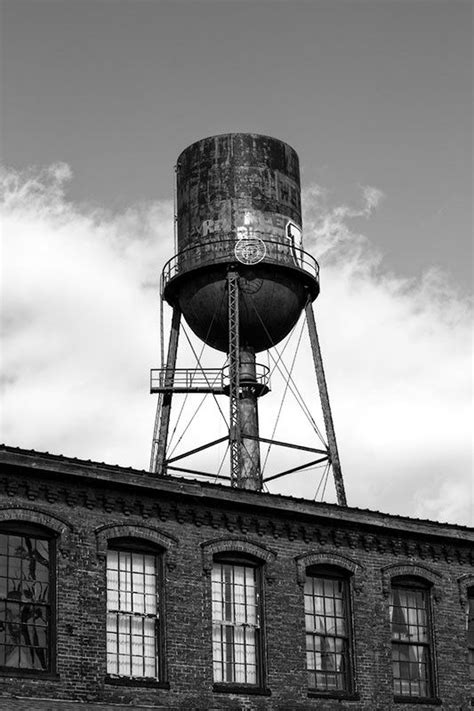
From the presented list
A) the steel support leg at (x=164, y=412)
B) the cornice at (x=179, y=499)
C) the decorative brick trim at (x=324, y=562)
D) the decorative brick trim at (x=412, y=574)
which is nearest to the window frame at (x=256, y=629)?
the cornice at (x=179, y=499)

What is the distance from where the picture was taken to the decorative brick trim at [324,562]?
25828 mm

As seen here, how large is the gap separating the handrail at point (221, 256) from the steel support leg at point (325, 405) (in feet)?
4.24

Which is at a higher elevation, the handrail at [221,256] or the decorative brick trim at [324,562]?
the handrail at [221,256]

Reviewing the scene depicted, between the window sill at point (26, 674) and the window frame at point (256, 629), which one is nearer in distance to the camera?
the window sill at point (26, 674)

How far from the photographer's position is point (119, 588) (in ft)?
77.0

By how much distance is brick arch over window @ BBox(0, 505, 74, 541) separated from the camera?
872 inches

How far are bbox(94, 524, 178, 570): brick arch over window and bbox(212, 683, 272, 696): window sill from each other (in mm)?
2363

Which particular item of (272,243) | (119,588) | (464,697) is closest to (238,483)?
(272,243)

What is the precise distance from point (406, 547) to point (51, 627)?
28.2ft

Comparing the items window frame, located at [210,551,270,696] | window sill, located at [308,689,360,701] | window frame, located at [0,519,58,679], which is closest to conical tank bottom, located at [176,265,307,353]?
window frame, located at [210,551,270,696]

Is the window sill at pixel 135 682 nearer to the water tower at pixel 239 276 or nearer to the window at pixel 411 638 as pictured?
the window at pixel 411 638

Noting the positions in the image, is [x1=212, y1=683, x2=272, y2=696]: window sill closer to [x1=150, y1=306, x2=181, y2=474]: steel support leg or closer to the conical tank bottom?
[x1=150, y1=306, x2=181, y2=474]: steel support leg

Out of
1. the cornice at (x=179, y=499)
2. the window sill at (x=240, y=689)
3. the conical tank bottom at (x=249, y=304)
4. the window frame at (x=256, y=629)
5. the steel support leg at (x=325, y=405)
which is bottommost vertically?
the window sill at (x=240, y=689)

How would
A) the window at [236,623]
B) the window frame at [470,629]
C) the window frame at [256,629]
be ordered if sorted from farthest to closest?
the window frame at [470,629], the window at [236,623], the window frame at [256,629]
